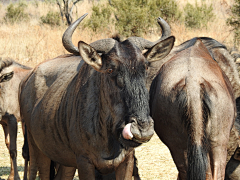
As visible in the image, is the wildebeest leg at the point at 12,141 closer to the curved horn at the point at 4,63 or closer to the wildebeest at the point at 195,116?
the curved horn at the point at 4,63

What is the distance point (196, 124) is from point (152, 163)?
4051mm

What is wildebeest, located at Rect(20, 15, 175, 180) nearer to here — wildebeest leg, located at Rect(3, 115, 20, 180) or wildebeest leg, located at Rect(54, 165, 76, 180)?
wildebeest leg, located at Rect(54, 165, 76, 180)

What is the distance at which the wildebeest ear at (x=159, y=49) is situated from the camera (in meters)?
3.44

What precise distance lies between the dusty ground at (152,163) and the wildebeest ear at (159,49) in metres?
3.50

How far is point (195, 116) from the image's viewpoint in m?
3.35

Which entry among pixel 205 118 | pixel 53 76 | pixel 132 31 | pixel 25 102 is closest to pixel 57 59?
pixel 53 76

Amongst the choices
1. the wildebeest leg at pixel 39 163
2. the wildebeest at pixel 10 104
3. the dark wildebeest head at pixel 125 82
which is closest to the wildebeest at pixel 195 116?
the dark wildebeest head at pixel 125 82

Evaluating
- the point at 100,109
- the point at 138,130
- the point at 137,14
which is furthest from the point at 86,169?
the point at 137,14

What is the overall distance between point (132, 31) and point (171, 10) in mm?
3004

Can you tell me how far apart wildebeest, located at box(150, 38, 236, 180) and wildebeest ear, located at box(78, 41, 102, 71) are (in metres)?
0.84

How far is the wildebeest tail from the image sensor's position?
129 inches

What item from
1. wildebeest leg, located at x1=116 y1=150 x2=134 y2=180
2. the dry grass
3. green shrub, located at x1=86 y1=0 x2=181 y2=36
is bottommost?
the dry grass

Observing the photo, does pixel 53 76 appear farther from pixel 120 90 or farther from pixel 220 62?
pixel 220 62

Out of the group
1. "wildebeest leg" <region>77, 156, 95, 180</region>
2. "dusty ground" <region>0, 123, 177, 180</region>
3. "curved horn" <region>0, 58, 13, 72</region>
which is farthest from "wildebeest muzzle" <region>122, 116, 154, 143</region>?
"curved horn" <region>0, 58, 13, 72</region>
